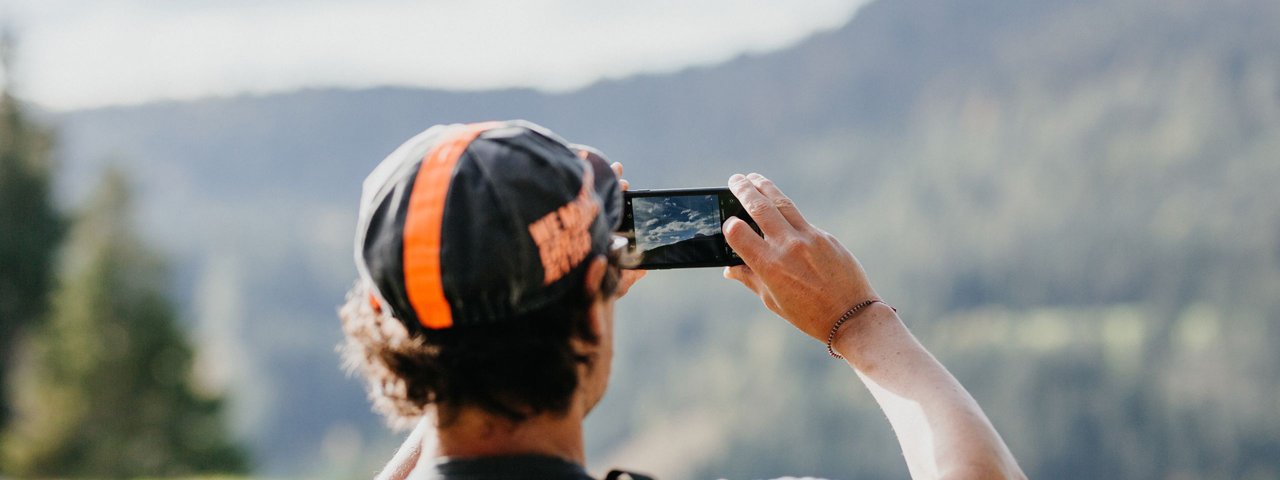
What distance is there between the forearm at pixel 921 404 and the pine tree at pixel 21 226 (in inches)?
1016

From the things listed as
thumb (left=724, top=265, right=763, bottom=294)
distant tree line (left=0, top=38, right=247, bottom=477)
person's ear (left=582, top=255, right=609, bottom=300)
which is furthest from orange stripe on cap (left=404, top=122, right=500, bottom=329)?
distant tree line (left=0, top=38, right=247, bottom=477)

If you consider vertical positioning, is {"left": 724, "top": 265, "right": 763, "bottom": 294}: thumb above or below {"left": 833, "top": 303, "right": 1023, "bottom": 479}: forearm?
above

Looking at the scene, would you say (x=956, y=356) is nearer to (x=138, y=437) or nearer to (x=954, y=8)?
(x=954, y=8)

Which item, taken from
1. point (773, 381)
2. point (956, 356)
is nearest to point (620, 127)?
point (773, 381)

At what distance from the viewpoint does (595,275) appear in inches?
49.8

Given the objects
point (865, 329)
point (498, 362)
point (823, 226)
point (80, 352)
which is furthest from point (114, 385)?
point (823, 226)

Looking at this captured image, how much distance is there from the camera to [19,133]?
2438 centimetres

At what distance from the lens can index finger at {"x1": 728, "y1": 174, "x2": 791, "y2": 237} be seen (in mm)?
1693

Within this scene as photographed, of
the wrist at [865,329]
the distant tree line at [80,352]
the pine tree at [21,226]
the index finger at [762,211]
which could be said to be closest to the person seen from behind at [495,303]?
the wrist at [865,329]

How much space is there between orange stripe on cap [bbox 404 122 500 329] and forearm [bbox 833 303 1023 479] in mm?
633

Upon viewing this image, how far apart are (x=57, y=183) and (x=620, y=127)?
80.3m

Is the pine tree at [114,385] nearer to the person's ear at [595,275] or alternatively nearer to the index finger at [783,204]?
the index finger at [783,204]

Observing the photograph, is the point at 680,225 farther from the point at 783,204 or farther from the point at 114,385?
Answer: the point at 114,385

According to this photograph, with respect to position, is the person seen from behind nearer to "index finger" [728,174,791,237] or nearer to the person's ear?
the person's ear
